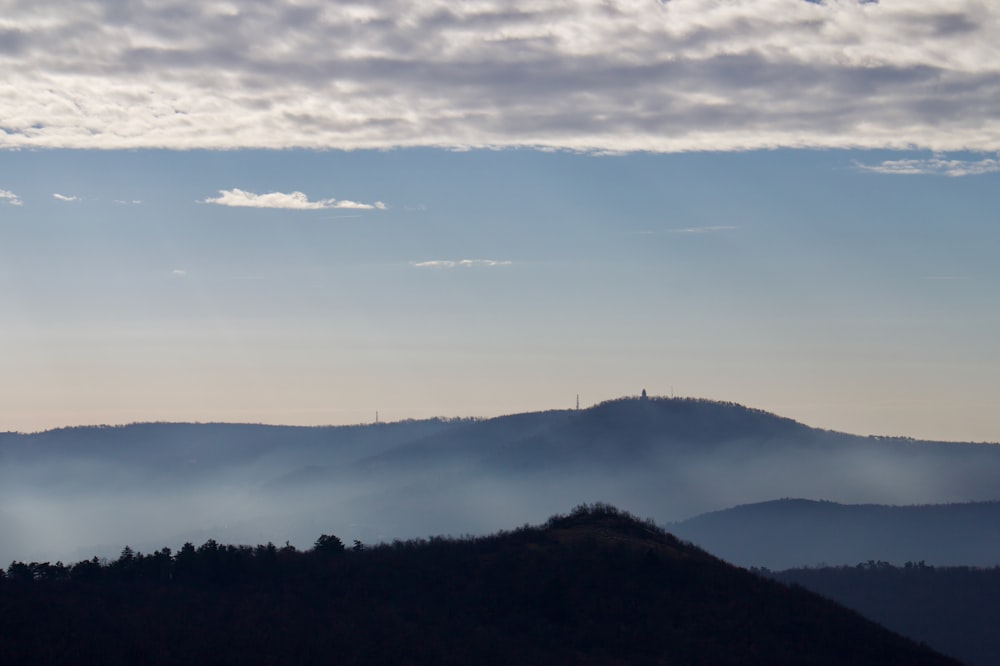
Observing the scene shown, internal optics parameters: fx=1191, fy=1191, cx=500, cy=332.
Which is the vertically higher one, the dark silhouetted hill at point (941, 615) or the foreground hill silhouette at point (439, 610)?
the foreground hill silhouette at point (439, 610)

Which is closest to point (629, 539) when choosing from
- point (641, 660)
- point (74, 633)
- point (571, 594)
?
point (571, 594)

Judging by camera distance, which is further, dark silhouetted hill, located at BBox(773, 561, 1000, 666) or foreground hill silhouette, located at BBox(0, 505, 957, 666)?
dark silhouetted hill, located at BBox(773, 561, 1000, 666)

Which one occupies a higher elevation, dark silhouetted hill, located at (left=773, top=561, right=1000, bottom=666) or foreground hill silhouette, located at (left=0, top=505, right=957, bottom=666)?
foreground hill silhouette, located at (left=0, top=505, right=957, bottom=666)

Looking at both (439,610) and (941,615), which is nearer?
(439,610)

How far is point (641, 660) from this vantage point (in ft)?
225

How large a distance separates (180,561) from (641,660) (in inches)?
1363

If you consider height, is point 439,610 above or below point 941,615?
above

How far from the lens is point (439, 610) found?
7506cm

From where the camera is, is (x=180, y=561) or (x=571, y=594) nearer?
(x=571, y=594)

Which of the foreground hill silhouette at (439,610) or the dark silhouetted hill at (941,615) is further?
the dark silhouetted hill at (941,615)

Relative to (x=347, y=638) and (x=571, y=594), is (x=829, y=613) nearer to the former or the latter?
(x=571, y=594)

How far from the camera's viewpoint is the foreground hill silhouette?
6756cm

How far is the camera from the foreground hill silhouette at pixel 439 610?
67.6 metres

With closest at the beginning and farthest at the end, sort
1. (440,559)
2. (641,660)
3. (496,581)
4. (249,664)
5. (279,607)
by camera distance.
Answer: (249,664) < (641,660) < (279,607) < (496,581) < (440,559)
